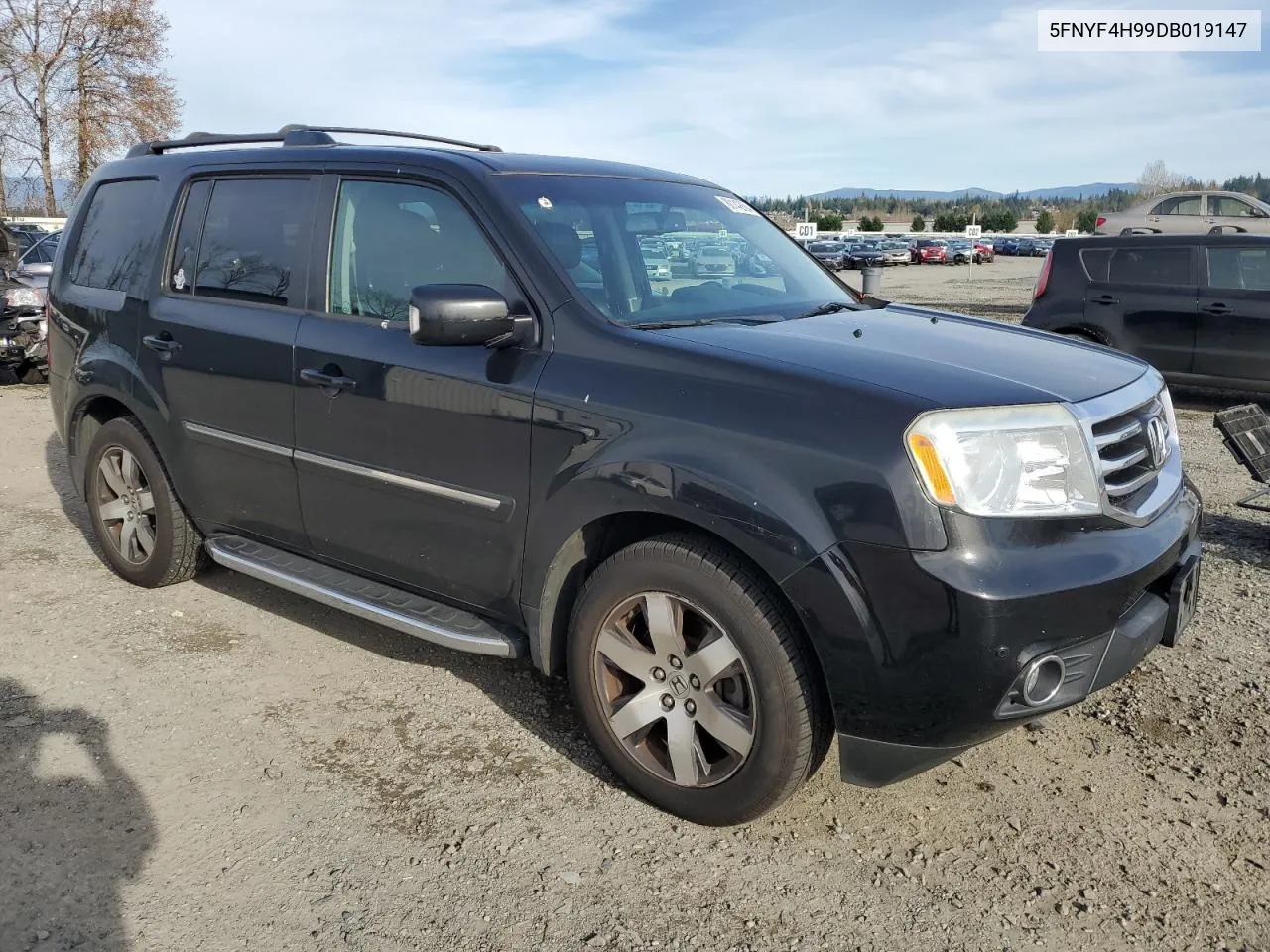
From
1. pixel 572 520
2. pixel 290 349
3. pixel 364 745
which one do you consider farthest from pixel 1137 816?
pixel 290 349

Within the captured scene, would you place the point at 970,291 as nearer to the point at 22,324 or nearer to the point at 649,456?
the point at 22,324

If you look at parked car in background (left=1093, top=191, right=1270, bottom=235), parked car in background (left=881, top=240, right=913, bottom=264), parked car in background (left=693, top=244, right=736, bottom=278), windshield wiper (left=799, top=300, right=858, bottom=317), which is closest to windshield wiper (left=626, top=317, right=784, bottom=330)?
windshield wiper (left=799, top=300, right=858, bottom=317)

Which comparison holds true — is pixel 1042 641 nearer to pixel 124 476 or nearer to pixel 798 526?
pixel 798 526

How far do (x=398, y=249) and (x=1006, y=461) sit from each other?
7.20 ft

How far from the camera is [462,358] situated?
3.40 meters

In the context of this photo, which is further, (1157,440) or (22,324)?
(22,324)

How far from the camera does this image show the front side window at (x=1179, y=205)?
21.6 meters

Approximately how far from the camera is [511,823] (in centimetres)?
311

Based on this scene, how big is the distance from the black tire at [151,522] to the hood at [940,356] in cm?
265

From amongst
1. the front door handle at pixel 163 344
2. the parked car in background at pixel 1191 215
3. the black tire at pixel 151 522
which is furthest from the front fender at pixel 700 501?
the parked car in background at pixel 1191 215

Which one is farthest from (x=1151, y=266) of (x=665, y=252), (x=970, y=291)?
(x=970, y=291)

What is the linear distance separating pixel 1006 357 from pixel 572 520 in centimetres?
137

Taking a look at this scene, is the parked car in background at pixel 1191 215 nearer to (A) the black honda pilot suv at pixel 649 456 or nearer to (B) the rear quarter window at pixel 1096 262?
(B) the rear quarter window at pixel 1096 262

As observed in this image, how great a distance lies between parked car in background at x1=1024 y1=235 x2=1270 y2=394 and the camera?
396 inches
